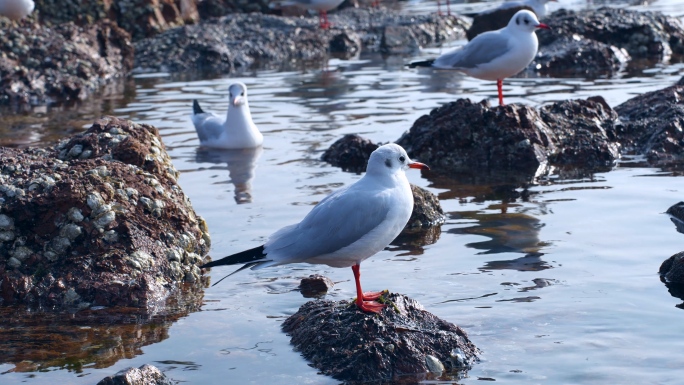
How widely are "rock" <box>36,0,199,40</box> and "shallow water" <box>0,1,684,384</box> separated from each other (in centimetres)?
872

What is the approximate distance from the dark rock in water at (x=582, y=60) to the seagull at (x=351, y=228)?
1022 centimetres

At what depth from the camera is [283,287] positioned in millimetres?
6480

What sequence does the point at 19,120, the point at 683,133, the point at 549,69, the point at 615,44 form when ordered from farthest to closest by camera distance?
the point at 615,44 < the point at 549,69 < the point at 19,120 < the point at 683,133

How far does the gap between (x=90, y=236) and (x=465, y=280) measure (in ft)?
7.95

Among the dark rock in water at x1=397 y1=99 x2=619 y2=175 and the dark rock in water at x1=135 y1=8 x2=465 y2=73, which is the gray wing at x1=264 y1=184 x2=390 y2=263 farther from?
the dark rock in water at x1=135 y1=8 x2=465 y2=73

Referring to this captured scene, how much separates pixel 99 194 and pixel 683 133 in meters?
5.98

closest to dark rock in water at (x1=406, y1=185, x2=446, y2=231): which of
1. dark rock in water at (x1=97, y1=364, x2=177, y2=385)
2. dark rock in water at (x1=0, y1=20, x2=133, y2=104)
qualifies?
dark rock in water at (x1=97, y1=364, x2=177, y2=385)

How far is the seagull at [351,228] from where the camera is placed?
531 centimetres

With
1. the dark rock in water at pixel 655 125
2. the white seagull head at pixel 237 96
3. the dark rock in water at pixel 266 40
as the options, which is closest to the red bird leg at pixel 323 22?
the dark rock in water at pixel 266 40

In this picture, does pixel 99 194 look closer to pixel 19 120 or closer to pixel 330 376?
pixel 330 376

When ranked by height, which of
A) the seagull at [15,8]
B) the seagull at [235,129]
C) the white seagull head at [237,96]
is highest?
the seagull at [15,8]

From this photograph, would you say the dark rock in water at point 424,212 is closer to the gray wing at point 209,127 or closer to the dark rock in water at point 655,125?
the dark rock in water at point 655,125

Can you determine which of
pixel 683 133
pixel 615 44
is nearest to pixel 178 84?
pixel 615 44

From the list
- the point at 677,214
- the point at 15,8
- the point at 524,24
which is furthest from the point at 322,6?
the point at 677,214
